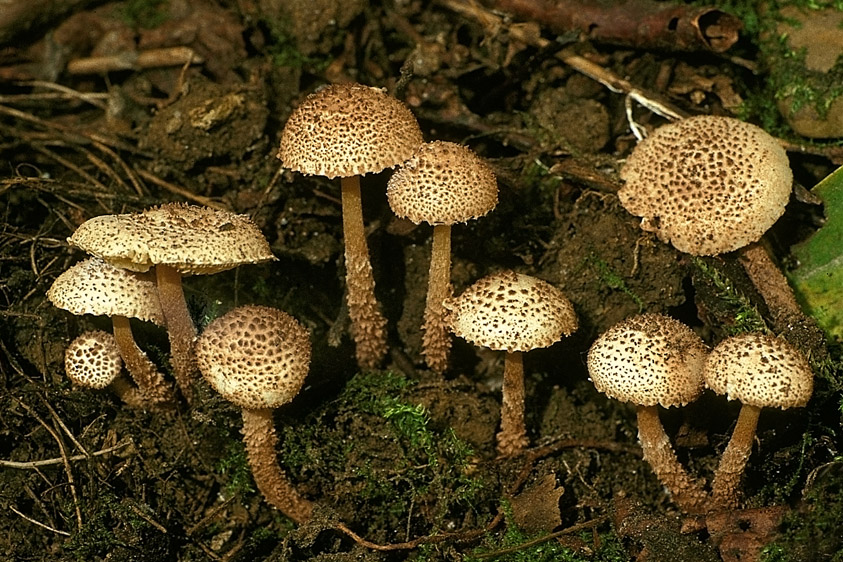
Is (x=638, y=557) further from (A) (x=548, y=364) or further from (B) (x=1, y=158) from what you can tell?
(B) (x=1, y=158)

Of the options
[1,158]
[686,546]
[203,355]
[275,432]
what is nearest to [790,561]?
[686,546]

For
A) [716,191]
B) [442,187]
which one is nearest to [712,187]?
[716,191]

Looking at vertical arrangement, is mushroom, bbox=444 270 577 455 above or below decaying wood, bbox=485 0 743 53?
below

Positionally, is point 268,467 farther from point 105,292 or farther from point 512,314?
point 512,314

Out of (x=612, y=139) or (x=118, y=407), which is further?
(x=612, y=139)

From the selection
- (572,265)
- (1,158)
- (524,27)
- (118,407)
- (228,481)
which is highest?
(524,27)

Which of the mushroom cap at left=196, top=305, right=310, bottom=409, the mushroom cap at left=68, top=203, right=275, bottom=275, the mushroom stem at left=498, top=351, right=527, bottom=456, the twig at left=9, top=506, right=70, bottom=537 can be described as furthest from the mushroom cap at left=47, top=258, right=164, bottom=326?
the mushroom stem at left=498, top=351, right=527, bottom=456

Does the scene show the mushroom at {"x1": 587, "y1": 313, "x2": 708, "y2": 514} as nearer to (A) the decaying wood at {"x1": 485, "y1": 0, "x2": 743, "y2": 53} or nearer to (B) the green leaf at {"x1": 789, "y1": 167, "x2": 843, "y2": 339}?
(B) the green leaf at {"x1": 789, "y1": 167, "x2": 843, "y2": 339}
